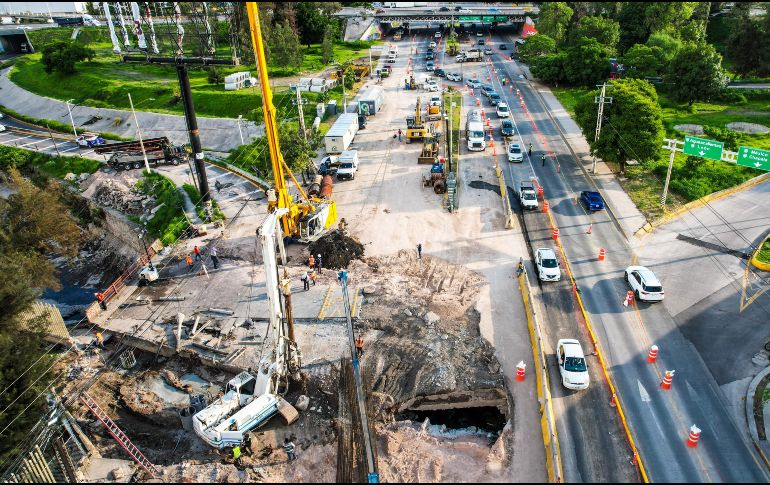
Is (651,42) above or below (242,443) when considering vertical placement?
above

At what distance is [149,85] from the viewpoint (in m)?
92.9

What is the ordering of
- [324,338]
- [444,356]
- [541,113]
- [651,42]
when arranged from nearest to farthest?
[444,356] < [324,338] < [541,113] < [651,42]

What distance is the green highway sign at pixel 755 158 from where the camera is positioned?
1650 inches

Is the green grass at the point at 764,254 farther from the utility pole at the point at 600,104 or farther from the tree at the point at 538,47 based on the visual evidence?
the tree at the point at 538,47

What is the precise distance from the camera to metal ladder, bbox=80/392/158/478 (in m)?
27.1

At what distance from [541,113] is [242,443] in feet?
199

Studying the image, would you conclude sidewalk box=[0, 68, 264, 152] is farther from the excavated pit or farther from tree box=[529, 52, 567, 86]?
the excavated pit

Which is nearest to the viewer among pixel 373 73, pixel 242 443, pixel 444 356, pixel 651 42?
pixel 242 443

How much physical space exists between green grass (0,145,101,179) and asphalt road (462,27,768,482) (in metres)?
52.9

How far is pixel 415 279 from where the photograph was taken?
3969 cm


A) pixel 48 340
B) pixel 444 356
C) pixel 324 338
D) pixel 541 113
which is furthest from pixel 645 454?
pixel 541 113

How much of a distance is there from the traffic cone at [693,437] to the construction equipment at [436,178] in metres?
30.8

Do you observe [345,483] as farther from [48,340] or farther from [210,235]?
[210,235]

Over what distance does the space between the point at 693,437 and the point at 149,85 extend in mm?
92309
